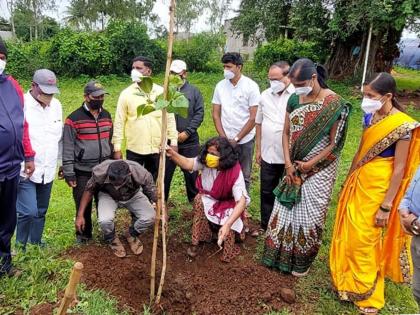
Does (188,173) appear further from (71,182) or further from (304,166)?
(304,166)

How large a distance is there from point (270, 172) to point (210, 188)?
72 cm

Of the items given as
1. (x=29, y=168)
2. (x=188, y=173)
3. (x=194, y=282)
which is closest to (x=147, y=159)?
(x=188, y=173)

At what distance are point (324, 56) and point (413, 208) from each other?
14473 mm

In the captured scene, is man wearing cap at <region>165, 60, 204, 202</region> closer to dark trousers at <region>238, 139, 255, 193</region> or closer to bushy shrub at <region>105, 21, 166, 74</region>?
dark trousers at <region>238, 139, 255, 193</region>

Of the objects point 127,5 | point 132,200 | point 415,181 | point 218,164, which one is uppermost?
point 127,5

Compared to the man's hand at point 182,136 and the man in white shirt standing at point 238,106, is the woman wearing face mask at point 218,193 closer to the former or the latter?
the man in white shirt standing at point 238,106

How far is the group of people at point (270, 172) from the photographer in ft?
10.2

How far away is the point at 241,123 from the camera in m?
4.61

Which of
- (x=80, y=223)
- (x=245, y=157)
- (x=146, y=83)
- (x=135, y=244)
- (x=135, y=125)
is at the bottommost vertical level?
(x=135, y=244)

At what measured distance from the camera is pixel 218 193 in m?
3.84

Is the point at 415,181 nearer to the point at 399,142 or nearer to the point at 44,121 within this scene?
the point at 399,142

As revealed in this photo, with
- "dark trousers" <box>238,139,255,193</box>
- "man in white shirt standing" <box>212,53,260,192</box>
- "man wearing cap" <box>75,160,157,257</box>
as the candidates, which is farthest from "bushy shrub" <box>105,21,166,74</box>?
"man wearing cap" <box>75,160,157,257</box>

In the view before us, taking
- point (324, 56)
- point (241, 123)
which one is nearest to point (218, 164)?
point (241, 123)

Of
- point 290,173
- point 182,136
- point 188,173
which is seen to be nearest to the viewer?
point 290,173
